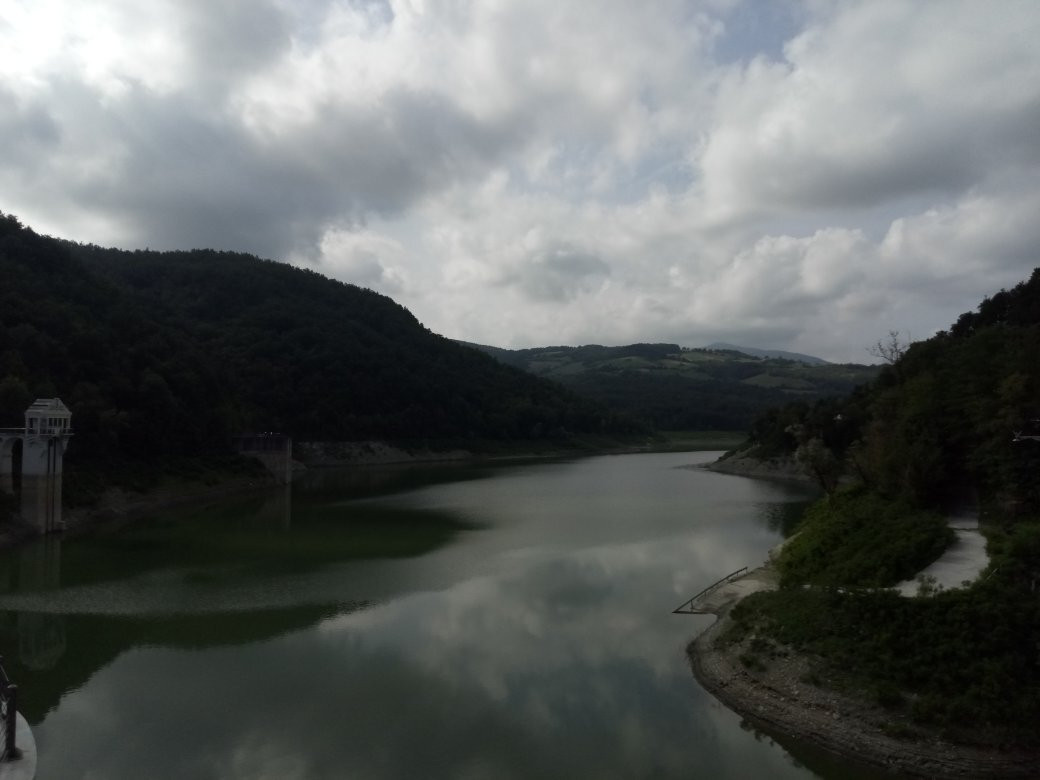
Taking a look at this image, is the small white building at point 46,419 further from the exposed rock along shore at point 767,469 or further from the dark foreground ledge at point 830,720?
the exposed rock along shore at point 767,469

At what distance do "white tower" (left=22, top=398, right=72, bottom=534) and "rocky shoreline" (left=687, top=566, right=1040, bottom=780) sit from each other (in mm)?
26510

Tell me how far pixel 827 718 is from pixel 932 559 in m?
6.03

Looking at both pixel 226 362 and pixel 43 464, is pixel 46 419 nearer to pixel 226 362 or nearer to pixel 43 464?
pixel 43 464

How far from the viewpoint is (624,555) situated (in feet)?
88.9

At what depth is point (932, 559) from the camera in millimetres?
16453

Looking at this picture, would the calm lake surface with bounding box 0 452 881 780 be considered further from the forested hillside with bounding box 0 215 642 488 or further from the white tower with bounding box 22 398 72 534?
the forested hillside with bounding box 0 215 642 488

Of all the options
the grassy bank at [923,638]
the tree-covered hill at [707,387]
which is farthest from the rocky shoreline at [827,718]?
the tree-covered hill at [707,387]

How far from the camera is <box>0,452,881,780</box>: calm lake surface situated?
38.0 feet

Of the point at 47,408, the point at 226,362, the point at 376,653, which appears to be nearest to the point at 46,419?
the point at 47,408

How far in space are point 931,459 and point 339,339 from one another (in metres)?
74.0

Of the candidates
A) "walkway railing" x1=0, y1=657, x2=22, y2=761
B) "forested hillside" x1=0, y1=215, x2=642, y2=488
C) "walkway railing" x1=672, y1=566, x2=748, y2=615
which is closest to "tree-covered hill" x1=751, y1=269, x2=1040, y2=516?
"walkway railing" x1=672, y1=566, x2=748, y2=615

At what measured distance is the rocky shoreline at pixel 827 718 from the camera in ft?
35.6

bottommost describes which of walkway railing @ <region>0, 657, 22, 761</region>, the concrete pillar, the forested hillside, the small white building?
walkway railing @ <region>0, 657, 22, 761</region>

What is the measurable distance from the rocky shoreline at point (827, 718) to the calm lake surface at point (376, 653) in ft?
1.37
